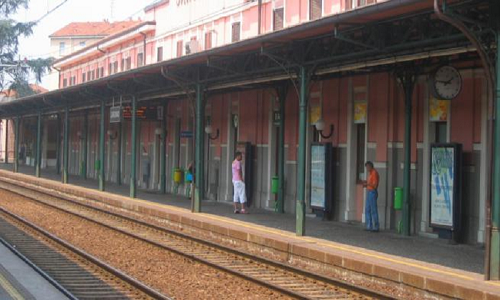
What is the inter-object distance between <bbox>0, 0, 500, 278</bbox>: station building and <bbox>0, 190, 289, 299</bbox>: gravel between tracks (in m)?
2.92

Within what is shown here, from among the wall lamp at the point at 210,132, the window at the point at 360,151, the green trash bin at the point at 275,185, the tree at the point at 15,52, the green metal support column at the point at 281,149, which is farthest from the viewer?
the tree at the point at 15,52

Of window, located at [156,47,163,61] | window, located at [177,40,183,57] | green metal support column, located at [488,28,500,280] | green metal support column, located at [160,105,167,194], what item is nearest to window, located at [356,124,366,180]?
green metal support column, located at [488,28,500,280]

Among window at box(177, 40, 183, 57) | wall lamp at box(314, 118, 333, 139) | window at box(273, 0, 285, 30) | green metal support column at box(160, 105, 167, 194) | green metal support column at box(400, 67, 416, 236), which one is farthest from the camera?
window at box(177, 40, 183, 57)

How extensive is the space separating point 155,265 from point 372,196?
530 cm

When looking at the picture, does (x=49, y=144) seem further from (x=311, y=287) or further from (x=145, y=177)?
(x=311, y=287)

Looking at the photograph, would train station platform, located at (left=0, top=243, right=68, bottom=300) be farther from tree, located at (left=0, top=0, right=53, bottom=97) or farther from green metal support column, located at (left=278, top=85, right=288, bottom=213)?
tree, located at (left=0, top=0, right=53, bottom=97)

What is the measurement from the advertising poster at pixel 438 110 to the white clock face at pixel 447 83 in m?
0.60

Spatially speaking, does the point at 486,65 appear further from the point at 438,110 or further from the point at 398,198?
the point at 398,198

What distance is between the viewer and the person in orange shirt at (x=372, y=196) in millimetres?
16359

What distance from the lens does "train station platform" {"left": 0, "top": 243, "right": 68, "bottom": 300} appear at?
9.43 m

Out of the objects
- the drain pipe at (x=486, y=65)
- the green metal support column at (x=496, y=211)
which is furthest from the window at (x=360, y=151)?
the green metal support column at (x=496, y=211)

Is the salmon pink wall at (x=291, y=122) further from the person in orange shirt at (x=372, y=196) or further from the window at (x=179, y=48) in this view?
the window at (x=179, y=48)

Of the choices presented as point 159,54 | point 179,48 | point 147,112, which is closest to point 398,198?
point 147,112

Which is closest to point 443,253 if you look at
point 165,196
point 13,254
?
point 13,254
